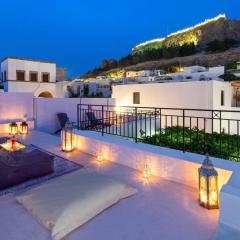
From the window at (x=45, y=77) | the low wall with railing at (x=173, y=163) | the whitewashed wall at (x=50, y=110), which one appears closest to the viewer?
the low wall with railing at (x=173, y=163)

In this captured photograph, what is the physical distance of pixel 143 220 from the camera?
2664 millimetres

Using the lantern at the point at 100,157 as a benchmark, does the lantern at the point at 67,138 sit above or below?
above

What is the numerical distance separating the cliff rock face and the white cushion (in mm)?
62976

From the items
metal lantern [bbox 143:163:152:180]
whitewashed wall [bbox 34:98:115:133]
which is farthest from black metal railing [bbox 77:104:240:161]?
metal lantern [bbox 143:163:152:180]

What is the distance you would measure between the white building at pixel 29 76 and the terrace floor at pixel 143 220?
1866 centimetres

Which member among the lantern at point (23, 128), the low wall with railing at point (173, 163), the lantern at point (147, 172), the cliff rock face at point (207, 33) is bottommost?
the lantern at point (147, 172)

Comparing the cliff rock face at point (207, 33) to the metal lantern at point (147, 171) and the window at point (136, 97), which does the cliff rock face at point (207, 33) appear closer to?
the window at point (136, 97)

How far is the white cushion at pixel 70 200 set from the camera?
2494mm

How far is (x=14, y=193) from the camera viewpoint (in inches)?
133

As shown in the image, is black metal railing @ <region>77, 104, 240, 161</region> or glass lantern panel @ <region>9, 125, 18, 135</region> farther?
glass lantern panel @ <region>9, 125, 18, 135</region>

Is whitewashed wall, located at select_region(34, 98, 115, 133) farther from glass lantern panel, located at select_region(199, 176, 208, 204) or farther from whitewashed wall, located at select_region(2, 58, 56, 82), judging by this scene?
whitewashed wall, located at select_region(2, 58, 56, 82)

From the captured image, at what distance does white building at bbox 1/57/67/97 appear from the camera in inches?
776

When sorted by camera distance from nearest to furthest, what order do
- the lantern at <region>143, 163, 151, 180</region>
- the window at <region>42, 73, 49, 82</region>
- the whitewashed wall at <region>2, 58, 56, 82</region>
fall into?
the lantern at <region>143, 163, 151, 180</region>
the whitewashed wall at <region>2, 58, 56, 82</region>
the window at <region>42, 73, 49, 82</region>

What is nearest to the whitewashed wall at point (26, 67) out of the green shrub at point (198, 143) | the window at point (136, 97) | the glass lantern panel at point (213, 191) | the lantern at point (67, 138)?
the window at point (136, 97)
